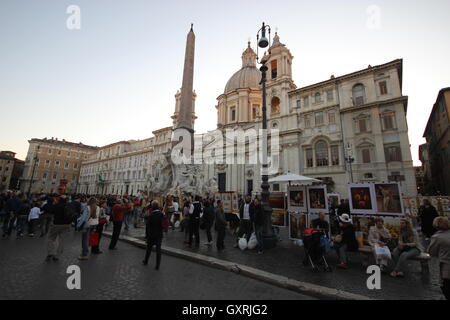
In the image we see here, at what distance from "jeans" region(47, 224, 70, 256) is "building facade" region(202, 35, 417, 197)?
23.7 m

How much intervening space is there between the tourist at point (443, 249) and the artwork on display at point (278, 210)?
5846mm

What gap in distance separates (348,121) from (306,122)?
522 centimetres

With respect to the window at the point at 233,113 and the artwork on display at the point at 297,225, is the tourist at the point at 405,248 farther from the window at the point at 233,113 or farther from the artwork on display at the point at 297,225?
the window at the point at 233,113

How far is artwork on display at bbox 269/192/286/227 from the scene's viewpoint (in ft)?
29.6

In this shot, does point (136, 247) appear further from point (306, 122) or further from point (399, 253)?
point (306, 122)

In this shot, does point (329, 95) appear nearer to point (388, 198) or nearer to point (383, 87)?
point (383, 87)

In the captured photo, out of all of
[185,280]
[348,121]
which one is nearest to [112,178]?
[348,121]

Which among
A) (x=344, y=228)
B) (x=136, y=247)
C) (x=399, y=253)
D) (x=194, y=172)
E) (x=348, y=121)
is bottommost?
(x=136, y=247)

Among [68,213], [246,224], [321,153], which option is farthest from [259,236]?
[321,153]

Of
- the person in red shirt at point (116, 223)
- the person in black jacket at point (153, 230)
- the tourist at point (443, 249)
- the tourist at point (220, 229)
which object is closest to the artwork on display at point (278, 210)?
the tourist at point (220, 229)

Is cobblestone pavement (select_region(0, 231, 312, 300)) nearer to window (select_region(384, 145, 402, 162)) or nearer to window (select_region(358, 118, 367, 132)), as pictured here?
window (select_region(384, 145, 402, 162))

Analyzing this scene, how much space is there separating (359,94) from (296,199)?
24.9 metres

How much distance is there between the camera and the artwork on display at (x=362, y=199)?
680cm
